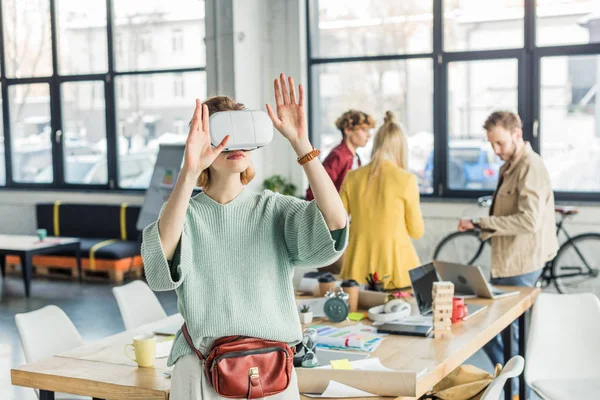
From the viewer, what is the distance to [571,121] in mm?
7957

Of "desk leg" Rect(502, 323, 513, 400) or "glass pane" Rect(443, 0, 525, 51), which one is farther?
"glass pane" Rect(443, 0, 525, 51)

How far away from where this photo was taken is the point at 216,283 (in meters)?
2.24

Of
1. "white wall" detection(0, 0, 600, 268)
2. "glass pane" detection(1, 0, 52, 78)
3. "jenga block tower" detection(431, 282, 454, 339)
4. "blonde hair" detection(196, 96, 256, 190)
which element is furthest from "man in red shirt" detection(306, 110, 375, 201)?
"glass pane" detection(1, 0, 52, 78)

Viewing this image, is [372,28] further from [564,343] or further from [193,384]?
[193,384]

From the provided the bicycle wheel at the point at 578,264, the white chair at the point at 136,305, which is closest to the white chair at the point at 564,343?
the white chair at the point at 136,305

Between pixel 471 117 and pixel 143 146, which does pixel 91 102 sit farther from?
pixel 471 117

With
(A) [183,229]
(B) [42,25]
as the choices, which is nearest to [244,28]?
(B) [42,25]

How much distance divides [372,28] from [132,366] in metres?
6.41

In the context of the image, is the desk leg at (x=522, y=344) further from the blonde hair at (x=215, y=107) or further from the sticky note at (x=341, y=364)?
the blonde hair at (x=215, y=107)

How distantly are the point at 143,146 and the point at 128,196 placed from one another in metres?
0.63

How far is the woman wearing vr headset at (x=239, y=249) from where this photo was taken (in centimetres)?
219

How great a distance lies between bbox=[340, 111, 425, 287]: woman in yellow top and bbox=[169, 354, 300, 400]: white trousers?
215cm

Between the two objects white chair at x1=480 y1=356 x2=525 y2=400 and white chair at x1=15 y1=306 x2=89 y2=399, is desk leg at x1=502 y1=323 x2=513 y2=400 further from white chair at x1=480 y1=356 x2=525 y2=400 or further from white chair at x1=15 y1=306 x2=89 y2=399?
white chair at x1=15 y1=306 x2=89 y2=399

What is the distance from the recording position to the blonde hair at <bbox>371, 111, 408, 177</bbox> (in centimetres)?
446
